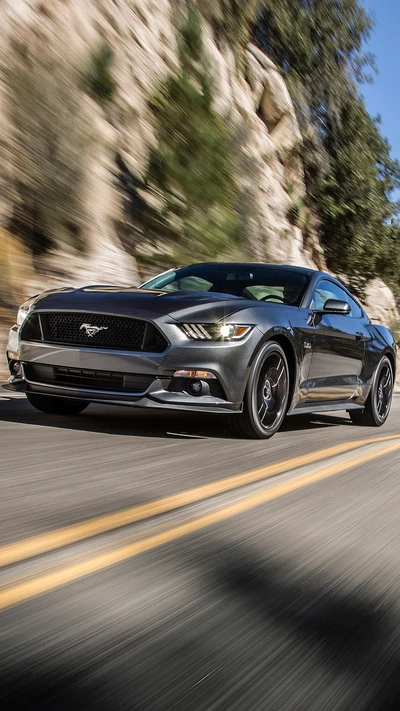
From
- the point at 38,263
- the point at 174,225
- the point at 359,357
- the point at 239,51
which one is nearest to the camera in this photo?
the point at 359,357

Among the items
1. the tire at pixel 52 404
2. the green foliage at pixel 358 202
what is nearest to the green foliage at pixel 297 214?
A: the green foliage at pixel 358 202

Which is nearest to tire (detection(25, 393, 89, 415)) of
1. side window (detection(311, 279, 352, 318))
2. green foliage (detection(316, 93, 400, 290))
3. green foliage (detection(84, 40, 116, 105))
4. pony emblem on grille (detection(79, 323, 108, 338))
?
pony emblem on grille (detection(79, 323, 108, 338))

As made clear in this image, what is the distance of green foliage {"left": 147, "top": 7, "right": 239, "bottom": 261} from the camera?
16156mm

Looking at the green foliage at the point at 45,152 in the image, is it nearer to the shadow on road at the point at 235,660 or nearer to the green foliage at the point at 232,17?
the shadow on road at the point at 235,660

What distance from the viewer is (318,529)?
374 cm

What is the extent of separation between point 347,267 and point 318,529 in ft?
82.8

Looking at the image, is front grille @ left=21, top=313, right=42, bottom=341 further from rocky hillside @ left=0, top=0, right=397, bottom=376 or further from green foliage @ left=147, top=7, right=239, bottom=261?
green foliage @ left=147, top=7, right=239, bottom=261

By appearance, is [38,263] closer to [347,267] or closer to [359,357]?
[359,357]

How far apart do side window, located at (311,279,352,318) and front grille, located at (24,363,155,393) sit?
6.78 feet

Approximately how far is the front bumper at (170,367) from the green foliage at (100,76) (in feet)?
35.8

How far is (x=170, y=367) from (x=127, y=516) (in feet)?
7.46

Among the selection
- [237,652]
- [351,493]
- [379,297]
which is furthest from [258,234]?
[237,652]

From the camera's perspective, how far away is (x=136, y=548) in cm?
311

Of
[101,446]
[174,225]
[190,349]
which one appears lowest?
[101,446]
